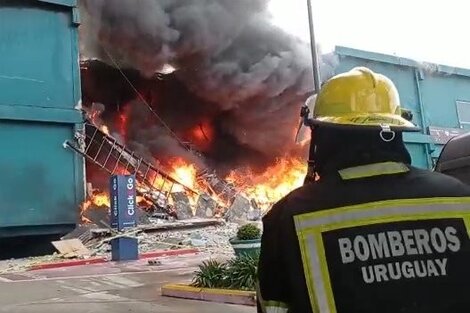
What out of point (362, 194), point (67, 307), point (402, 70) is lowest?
point (67, 307)

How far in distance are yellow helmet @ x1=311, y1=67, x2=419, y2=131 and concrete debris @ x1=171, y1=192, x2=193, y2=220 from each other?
1254 cm

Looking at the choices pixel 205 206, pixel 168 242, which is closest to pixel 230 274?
pixel 168 242

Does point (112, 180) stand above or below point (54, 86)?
below

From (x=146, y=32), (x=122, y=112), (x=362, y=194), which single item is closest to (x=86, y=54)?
(x=146, y=32)

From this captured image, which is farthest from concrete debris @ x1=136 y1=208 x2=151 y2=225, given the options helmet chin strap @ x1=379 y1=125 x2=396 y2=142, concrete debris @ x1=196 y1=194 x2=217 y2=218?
helmet chin strap @ x1=379 y1=125 x2=396 y2=142

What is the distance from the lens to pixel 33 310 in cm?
574

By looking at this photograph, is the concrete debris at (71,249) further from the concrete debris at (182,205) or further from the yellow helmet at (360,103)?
the yellow helmet at (360,103)

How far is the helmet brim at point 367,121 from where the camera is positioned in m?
1.35

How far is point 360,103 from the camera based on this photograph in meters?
1.42

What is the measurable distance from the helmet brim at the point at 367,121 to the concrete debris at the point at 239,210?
1290cm

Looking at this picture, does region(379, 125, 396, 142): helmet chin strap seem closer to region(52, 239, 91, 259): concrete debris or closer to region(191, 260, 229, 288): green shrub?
region(191, 260, 229, 288): green shrub

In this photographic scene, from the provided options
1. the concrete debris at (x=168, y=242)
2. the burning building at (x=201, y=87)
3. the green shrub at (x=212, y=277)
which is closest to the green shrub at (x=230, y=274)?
the green shrub at (x=212, y=277)

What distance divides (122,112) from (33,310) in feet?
39.4

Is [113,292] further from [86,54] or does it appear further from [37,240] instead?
[86,54]
